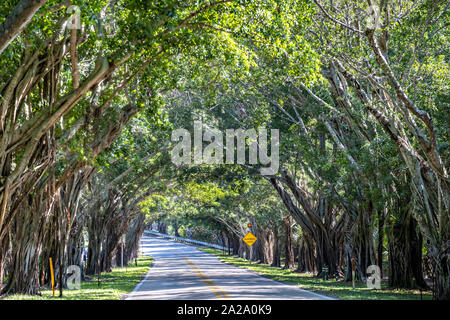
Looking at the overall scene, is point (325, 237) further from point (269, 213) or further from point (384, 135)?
point (269, 213)

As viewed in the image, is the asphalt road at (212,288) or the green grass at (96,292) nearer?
the asphalt road at (212,288)

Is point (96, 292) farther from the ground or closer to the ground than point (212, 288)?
Result: closer to the ground

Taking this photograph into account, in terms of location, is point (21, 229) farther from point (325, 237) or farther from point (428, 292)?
point (325, 237)

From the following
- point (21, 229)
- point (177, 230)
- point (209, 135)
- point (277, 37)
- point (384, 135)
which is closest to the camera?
point (277, 37)

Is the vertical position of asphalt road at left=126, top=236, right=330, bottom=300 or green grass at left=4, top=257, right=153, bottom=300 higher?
asphalt road at left=126, top=236, right=330, bottom=300

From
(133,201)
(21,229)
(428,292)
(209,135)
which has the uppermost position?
(209,135)

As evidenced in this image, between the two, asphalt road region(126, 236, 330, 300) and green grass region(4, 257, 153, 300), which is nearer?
asphalt road region(126, 236, 330, 300)

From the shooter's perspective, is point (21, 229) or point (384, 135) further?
point (384, 135)

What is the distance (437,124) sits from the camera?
1664cm

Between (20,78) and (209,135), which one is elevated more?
(209,135)

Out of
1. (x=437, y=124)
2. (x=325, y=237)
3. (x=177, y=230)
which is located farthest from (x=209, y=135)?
(x=177, y=230)

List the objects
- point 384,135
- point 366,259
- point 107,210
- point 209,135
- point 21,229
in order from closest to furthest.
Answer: point 21,229, point 384,135, point 366,259, point 209,135, point 107,210

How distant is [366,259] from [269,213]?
65.3 feet

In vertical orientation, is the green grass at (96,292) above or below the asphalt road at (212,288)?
below
